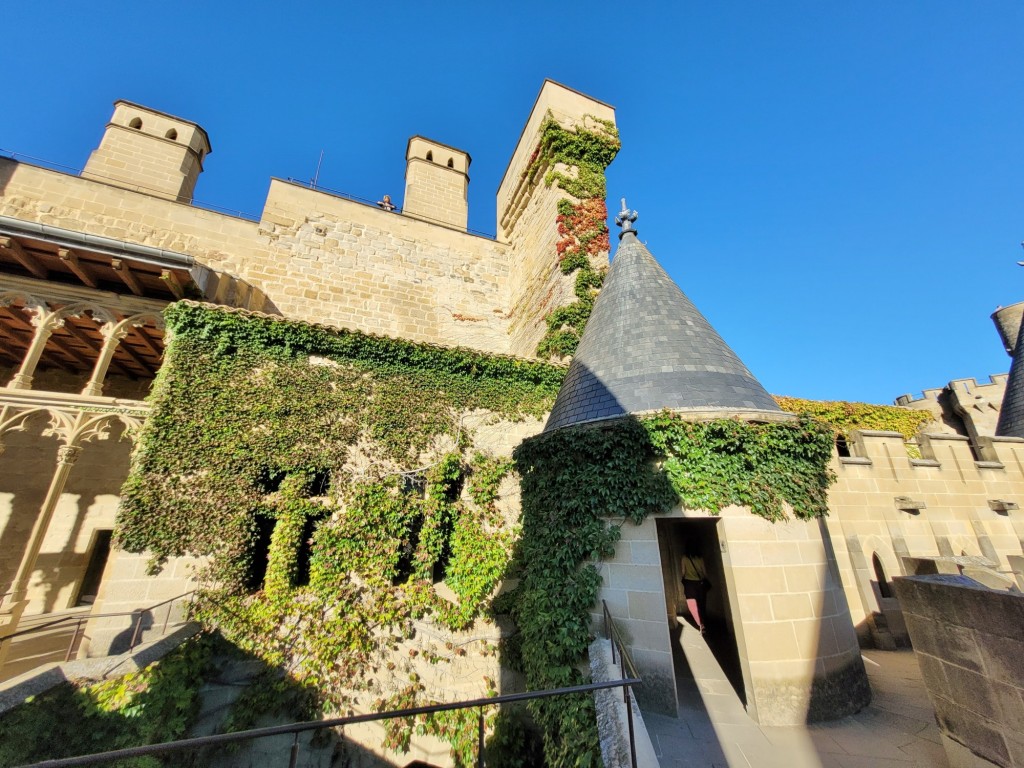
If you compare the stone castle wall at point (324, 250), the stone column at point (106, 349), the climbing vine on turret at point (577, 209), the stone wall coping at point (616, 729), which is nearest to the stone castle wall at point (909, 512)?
the stone wall coping at point (616, 729)

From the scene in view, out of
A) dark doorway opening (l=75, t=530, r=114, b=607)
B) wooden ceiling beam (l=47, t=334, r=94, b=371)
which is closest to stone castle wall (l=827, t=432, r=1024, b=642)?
dark doorway opening (l=75, t=530, r=114, b=607)

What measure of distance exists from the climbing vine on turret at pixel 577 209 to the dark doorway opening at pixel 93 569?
431 inches

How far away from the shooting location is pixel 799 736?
153 inches

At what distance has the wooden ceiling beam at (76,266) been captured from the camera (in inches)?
274

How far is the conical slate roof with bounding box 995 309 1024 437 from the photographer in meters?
10.5

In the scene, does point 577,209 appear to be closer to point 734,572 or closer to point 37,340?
point 734,572

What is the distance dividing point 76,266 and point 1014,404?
22.7 m

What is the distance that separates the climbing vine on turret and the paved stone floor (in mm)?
7106

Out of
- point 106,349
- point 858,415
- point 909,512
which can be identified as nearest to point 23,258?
A: point 106,349

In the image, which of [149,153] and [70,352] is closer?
[70,352]

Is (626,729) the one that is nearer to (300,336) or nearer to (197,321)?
(300,336)

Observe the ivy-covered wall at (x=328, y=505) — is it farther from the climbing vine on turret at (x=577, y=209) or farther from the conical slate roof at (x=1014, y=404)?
the conical slate roof at (x=1014, y=404)

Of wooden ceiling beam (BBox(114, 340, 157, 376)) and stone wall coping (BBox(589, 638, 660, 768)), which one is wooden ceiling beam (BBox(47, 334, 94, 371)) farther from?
stone wall coping (BBox(589, 638, 660, 768))

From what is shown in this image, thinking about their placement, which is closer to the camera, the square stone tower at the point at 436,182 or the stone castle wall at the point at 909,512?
the stone castle wall at the point at 909,512
